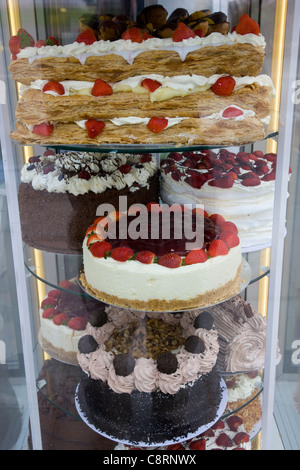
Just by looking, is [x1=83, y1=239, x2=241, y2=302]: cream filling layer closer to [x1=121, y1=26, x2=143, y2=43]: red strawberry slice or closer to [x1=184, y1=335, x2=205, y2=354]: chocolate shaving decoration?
[x1=184, y1=335, x2=205, y2=354]: chocolate shaving decoration

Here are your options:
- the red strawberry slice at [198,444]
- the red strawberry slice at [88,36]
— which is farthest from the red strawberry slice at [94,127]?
the red strawberry slice at [198,444]

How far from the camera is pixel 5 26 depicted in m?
1.30

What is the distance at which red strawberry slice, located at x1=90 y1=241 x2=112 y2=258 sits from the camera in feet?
4.71

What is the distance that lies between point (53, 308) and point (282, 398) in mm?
1178

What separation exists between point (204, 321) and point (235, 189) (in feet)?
1.61

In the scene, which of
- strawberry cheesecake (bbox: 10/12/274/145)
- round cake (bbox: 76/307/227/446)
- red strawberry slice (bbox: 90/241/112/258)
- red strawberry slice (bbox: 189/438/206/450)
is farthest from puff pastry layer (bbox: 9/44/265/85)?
red strawberry slice (bbox: 189/438/206/450)

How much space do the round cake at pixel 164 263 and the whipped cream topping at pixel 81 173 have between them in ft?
0.61

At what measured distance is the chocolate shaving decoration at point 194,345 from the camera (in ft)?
4.85

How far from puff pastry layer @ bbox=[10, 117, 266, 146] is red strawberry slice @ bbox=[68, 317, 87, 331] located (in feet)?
2.62

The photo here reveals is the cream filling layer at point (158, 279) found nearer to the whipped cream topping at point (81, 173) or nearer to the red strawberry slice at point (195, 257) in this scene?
the red strawberry slice at point (195, 257)

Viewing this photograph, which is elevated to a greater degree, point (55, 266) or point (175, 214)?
point (175, 214)

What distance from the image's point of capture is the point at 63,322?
5.91 feet

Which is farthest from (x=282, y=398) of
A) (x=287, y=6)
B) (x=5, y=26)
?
(x=5, y=26)
